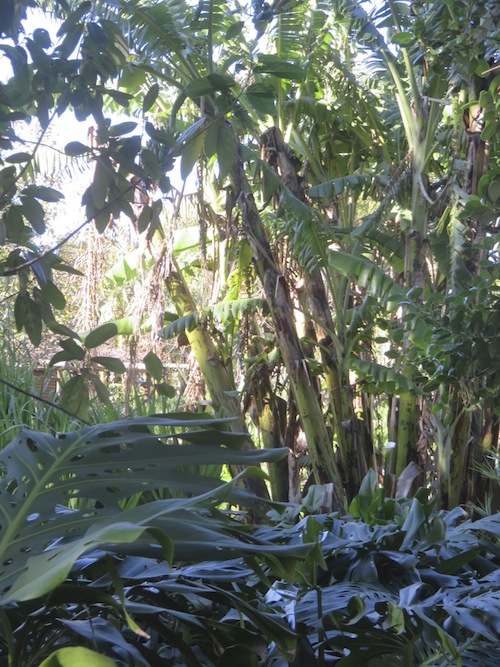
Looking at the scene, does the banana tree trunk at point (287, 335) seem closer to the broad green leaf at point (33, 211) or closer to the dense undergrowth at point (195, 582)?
the broad green leaf at point (33, 211)

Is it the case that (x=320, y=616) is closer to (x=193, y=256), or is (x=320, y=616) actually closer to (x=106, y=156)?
(x=106, y=156)

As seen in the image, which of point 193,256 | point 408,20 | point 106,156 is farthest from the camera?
point 193,256

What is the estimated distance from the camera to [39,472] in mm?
543

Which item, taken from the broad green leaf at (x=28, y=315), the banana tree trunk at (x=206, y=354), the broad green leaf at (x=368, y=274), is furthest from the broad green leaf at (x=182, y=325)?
the broad green leaf at (x=28, y=315)

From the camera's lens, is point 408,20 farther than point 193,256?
No

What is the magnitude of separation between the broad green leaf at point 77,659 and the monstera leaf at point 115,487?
6 cm

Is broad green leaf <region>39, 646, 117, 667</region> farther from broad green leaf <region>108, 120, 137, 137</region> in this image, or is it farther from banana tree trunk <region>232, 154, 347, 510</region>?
banana tree trunk <region>232, 154, 347, 510</region>

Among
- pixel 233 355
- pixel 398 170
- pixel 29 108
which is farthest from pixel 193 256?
pixel 29 108

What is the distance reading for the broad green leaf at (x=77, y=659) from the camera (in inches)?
12.4

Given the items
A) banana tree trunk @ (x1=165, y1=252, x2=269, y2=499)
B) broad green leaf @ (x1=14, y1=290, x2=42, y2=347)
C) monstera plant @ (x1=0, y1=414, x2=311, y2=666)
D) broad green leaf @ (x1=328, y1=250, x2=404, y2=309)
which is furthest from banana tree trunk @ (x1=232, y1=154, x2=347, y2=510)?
monstera plant @ (x1=0, y1=414, x2=311, y2=666)

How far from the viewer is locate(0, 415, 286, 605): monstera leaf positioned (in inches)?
16.7

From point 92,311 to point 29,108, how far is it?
3281mm

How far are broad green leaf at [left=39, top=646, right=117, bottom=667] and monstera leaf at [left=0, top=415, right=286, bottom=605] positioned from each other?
0.20 ft

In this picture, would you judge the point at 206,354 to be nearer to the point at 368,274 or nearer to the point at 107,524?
the point at 368,274
